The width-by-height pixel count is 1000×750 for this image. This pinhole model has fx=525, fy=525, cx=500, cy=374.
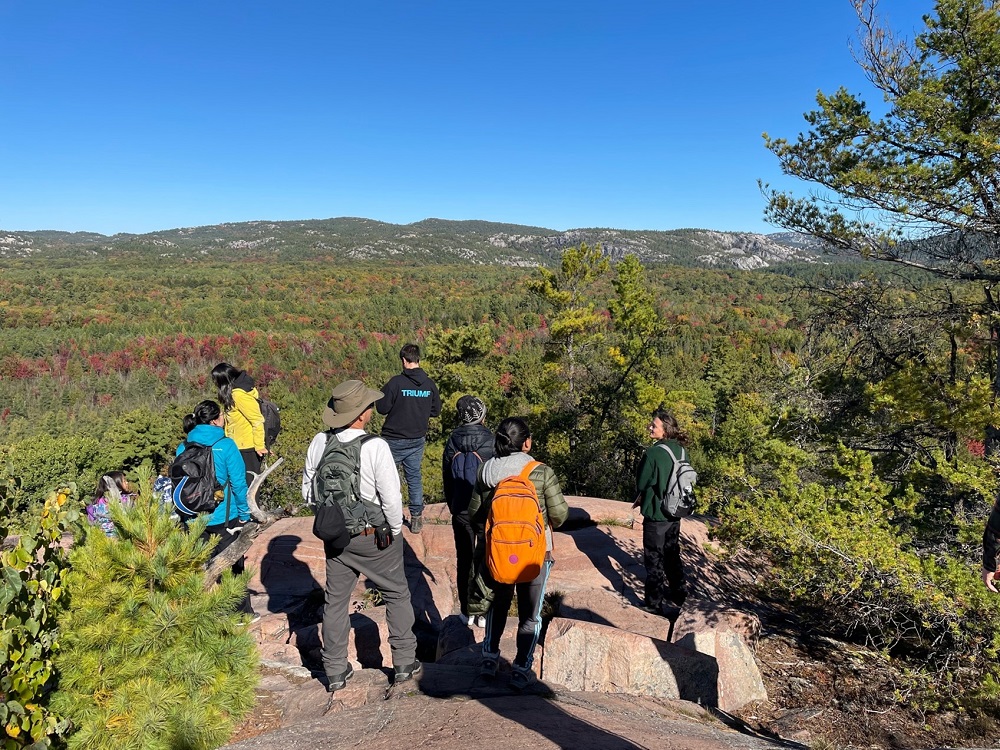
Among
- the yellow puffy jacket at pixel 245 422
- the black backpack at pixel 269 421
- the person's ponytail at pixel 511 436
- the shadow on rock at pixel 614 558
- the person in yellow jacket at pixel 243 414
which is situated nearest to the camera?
the person's ponytail at pixel 511 436

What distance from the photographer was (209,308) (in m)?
100

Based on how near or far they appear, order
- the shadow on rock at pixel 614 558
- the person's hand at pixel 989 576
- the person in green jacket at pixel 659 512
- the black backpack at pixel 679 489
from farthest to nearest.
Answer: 1. the shadow on rock at pixel 614 558
2. the person in green jacket at pixel 659 512
3. the black backpack at pixel 679 489
4. the person's hand at pixel 989 576

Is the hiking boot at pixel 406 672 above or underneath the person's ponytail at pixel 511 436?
underneath

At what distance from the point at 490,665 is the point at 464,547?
4.22 ft

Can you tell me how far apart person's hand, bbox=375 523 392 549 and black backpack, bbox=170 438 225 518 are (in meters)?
1.59

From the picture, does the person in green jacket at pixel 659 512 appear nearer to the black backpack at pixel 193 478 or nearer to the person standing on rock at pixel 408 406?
the person standing on rock at pixel 408 406

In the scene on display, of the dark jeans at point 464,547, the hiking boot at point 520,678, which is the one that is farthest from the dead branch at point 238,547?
the hiking boot at point 520,678

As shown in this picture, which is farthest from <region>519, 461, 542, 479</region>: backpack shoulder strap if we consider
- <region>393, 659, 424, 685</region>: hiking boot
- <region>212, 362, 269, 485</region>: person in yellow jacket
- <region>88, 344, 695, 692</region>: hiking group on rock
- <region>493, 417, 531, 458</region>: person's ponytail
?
<region>212, 362, 269, 485</region>: person in yellow jacket

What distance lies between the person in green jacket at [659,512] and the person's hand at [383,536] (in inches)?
88.2

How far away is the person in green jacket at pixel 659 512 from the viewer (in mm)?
4457

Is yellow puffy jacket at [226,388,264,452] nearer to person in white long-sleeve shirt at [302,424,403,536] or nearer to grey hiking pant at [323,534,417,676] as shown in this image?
person in white long-sleeve shirt at [302,424,403,536]

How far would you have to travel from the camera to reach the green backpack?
317 cm

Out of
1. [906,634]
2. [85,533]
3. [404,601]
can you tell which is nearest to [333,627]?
[404,601]

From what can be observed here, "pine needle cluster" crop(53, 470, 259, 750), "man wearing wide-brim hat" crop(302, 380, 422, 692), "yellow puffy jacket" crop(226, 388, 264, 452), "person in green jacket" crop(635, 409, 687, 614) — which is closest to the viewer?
"pine needle cluster" crop(53, 470, 259, 750)
